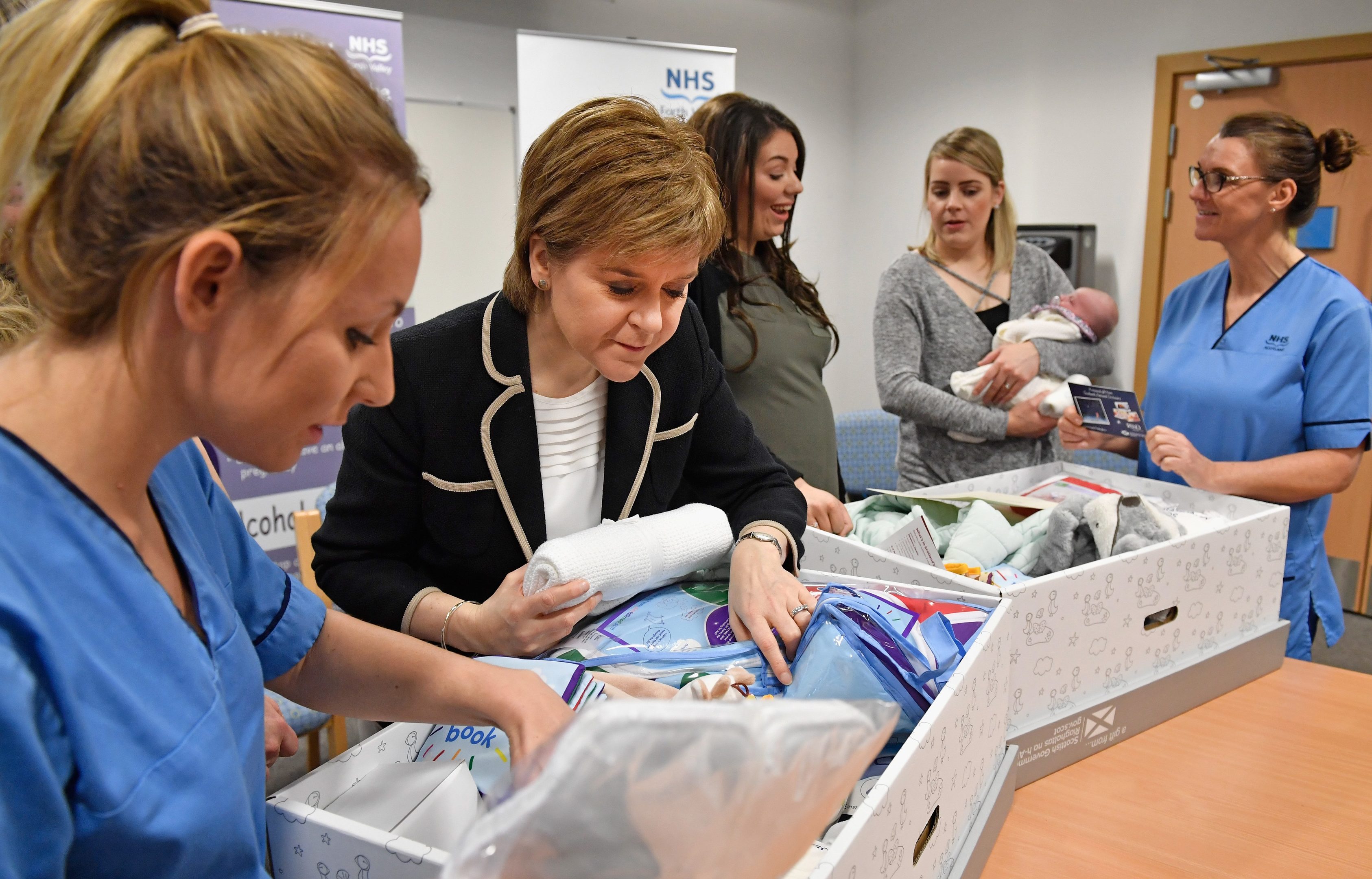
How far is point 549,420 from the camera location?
1281 millimetres

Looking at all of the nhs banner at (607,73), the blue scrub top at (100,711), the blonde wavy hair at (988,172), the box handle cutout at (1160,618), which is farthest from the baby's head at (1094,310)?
the blue scrub top at (100,711)

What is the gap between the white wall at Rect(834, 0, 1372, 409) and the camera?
15.0 feet

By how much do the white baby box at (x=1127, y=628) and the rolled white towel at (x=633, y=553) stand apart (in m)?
0.31

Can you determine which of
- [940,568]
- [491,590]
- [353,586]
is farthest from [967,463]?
[353,586]

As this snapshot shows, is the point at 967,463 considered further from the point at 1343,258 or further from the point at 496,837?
the point at 1343,258

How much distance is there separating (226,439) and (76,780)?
8.7 inches

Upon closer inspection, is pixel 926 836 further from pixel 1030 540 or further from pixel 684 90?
pixel 684 90

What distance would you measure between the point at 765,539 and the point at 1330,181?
14.2 feet

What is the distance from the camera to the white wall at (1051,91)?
4.59 meters

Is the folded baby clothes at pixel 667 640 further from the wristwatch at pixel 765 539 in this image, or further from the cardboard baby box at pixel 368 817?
the cardboard baby box at pixel 368 817

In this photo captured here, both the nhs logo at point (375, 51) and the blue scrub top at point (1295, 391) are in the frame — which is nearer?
the blue scrub top at point (1295, 391)

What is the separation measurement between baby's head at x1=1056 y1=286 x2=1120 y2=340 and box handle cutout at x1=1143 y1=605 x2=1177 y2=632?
1.26m

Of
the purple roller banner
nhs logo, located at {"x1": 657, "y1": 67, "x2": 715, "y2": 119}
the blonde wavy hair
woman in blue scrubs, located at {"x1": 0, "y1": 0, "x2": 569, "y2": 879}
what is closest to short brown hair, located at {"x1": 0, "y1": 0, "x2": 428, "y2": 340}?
woman in blue scrubs, located at {"x1": 0, "y1": 0, "x2": 569, "y2": 879}

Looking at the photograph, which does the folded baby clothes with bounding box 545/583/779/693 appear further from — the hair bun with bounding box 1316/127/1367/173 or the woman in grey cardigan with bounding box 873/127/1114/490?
the hair bun with bounding box 1316/127/1367/173
